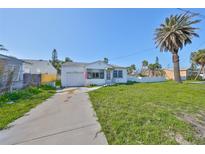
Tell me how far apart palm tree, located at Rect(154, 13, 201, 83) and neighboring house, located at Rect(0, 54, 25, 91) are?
64.7 feet

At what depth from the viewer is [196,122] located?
6305mm

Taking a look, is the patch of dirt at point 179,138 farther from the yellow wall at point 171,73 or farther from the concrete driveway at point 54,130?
the yellow wall at point 171,73

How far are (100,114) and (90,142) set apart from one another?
267cm

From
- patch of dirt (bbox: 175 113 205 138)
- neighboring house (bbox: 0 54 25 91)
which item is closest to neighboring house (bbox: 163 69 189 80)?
neighboring house (bbox: 0 54 25 91)

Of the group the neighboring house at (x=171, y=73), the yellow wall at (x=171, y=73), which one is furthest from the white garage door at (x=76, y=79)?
the yellow wall at (x=171, y=73)

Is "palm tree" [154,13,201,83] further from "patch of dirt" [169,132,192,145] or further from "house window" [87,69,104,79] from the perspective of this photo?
"patch of dirt" [169,132,192,145]

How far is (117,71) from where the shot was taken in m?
28.4

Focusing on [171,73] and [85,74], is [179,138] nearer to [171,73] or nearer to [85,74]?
[85,74]

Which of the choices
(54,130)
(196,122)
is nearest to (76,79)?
(196,122)

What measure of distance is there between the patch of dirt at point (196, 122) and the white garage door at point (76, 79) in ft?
61.5

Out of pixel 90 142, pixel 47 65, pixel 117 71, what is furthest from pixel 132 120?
pixel 47 65

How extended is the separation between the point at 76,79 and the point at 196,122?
19.7 metres

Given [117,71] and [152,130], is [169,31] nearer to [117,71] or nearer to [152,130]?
[117,71]

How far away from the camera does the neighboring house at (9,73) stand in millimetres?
12611
